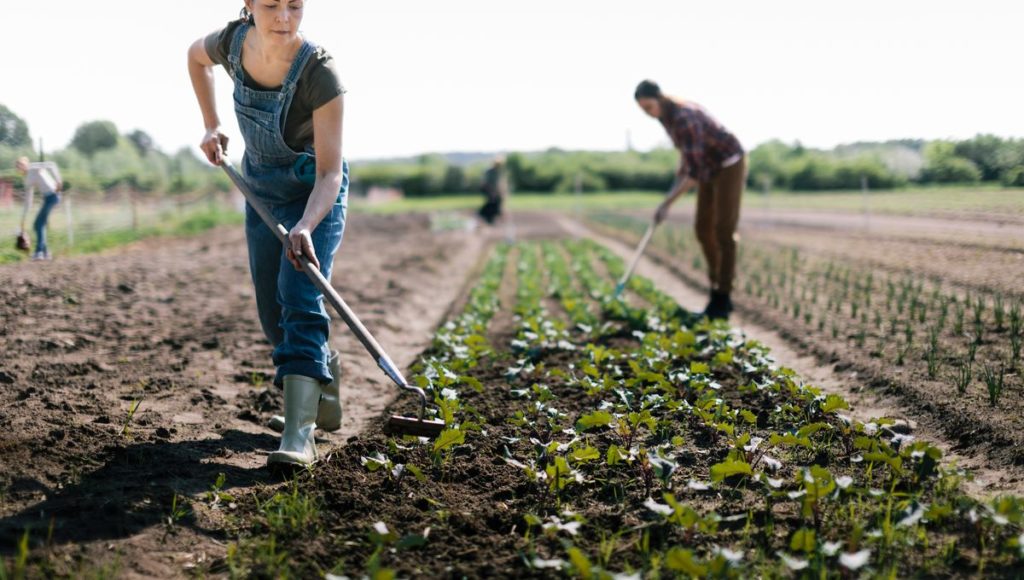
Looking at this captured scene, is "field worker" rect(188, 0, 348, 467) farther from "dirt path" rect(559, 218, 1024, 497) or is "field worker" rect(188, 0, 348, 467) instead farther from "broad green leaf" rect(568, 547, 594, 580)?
"dirt path" rect(559, 218, 1024, 497)

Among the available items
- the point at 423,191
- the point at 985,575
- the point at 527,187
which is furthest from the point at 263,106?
the point at 527,187

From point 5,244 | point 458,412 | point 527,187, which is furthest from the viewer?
point 527,187

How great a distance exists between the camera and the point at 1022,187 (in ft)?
26.2

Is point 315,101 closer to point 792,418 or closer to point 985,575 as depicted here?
point 792,418

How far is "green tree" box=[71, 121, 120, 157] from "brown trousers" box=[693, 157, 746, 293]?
38.3 feet

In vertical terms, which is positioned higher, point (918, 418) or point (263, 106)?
point (263, 106)

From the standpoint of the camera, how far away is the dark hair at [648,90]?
22.7 ft

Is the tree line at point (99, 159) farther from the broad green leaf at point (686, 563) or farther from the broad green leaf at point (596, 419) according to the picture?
the broad green leaf at point (686, 563)

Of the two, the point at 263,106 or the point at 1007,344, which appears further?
the point at 1007,344

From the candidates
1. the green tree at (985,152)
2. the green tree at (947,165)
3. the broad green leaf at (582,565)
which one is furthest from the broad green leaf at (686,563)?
the green tree at (947,165)

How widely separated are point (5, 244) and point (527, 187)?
6122cm

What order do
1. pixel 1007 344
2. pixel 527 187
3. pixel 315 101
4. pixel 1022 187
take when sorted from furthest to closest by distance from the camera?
pixel 527 187
pixel 1022 187
pixel 1007 344
pixel 315 101

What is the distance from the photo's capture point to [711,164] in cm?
707

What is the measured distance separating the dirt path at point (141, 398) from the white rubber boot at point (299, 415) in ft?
0.67
